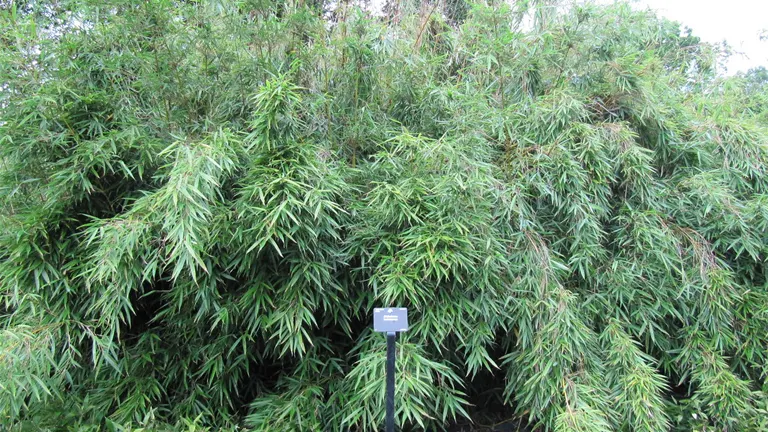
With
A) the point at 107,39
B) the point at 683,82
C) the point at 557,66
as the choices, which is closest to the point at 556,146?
the point at 557,66

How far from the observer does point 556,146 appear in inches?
92.7

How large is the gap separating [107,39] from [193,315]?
5.19 ft

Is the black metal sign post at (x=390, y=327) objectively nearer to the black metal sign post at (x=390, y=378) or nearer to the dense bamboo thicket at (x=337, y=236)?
the black metal sign post at (x=390, y=378)

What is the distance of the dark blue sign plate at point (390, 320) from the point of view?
1542 mm

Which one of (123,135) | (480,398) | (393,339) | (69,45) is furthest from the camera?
(480,398)

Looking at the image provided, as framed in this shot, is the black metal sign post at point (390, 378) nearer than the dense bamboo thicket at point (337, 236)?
Yes

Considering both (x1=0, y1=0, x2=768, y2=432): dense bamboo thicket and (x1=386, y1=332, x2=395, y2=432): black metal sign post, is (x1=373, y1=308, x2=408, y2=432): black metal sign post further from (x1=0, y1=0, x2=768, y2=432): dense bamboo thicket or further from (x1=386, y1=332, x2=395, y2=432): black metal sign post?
(x1=0, y1=0, x2=768, y2=432): dense bamboo thicket

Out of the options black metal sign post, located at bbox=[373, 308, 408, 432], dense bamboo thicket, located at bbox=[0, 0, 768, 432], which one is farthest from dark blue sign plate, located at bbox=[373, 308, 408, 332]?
dense bamboo thicket, located at bbox=[0, 0, 768, 432]

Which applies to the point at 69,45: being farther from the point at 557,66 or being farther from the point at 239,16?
the point at 557,66

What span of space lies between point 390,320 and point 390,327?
26 mm

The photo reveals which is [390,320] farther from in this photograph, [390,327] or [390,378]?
[390,378]

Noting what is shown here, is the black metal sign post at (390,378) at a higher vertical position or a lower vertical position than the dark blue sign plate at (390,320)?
lower

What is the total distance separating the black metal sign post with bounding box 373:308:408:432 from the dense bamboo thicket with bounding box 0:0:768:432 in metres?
0.21

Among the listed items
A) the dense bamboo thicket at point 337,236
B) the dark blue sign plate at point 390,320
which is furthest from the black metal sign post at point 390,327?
the dense bamboo thicket at point 337,236
